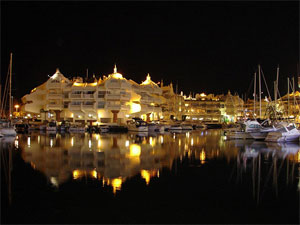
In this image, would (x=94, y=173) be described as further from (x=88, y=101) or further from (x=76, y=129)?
(x=88, y=101)

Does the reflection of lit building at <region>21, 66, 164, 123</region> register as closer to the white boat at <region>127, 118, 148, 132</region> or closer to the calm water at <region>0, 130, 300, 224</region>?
the white boat at <region>127, 118, 148, 132</region>

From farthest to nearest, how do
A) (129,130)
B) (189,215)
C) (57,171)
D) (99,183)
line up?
(129,130)
(57,171)
(99,183)
(189,215)

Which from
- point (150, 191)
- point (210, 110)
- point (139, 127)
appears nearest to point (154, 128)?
point (139, 127)

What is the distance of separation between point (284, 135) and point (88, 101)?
42.3 meters

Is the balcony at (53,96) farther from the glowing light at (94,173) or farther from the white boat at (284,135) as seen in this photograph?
the glowing light at (94,173)

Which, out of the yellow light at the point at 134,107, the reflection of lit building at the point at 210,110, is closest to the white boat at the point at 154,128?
the yellow light at the point at 134,107

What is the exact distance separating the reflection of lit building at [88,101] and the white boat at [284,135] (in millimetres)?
35137

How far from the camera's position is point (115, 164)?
16766 millimetres

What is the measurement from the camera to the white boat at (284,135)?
32656 mm

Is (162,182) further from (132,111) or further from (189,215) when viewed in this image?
(132,111)

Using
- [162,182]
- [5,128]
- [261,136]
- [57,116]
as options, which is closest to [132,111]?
[57,116]

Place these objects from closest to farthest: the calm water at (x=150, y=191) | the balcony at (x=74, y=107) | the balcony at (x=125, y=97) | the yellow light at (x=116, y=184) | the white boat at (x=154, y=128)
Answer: the calm water at (x=150, y=191) → the yellow light at (x=116, y=184) → the white boat at (x=154, y=128) → the balcony at (x=74, y=107) → the balcony at (x=125, y=97)

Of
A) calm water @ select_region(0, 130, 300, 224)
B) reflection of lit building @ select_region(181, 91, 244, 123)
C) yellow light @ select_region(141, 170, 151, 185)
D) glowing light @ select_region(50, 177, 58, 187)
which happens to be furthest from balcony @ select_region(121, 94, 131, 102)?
glowing light @ select_region(50, 177, 58, 187)

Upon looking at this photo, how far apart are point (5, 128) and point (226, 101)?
89.3 meters
